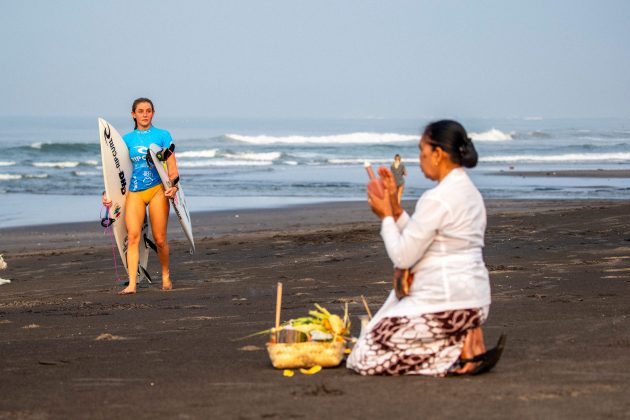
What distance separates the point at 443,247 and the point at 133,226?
4.96m

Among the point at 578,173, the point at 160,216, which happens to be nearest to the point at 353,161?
the point at 578,173

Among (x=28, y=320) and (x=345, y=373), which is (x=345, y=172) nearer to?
(x=28, y=320)

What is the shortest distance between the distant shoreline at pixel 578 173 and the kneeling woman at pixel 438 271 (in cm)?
2607

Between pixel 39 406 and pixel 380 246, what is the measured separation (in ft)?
26.0

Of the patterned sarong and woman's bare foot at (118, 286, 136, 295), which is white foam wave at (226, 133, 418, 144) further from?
the patterned sarong

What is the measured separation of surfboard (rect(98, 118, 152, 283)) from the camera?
978 centimetres

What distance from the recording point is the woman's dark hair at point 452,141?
Answer: 497 cm

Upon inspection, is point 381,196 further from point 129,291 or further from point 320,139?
point 320,139

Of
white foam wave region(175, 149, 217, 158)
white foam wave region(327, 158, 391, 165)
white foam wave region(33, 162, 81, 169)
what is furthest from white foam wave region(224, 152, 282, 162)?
white foam wave region(33, 162, 81, 169)

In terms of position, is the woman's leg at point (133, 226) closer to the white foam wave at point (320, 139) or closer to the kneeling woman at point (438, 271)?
the kneeling woman at point (438, 271)

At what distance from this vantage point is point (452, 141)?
4.98 m

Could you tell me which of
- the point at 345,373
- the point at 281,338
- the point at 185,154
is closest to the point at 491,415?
the point at 345,373

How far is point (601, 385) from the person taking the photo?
4824 millimetres

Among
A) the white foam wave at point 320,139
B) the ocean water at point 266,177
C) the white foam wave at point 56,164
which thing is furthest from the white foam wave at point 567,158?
the white foam wave at point 320,139
